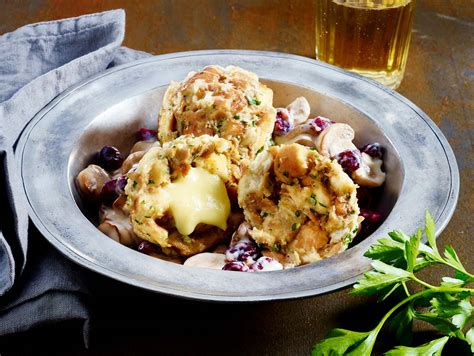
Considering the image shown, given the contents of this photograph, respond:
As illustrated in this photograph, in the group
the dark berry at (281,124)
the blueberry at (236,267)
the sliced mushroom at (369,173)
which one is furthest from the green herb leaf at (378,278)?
the dark berry at (281,124)

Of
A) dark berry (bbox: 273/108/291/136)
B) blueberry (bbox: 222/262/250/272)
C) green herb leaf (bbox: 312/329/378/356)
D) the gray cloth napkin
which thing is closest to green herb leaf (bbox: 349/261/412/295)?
green herb leaf (bbox: 312/329/378/356)

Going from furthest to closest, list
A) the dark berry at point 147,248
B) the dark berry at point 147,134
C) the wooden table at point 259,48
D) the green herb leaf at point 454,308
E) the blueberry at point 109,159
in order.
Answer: the dark berry at point 147,134 < the blueberry at point 109,159 < the dark berry at point 147,248 < the wooden table at point 259,48 < the green herb leaf at point 454,308

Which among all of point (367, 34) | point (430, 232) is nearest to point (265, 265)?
point (430, 232)

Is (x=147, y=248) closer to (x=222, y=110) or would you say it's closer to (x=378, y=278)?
(x=222, y=110)

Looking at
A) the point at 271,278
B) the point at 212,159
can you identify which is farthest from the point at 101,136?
the point at 271,278

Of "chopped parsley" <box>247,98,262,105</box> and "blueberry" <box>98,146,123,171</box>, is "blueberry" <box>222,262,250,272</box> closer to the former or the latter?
"chopped parsley" <box>247,98,262,105</box>

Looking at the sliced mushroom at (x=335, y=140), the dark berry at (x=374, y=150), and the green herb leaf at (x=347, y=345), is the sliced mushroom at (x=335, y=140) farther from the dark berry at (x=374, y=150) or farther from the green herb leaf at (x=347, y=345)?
the green herb leaf at (x=347, y=345)
